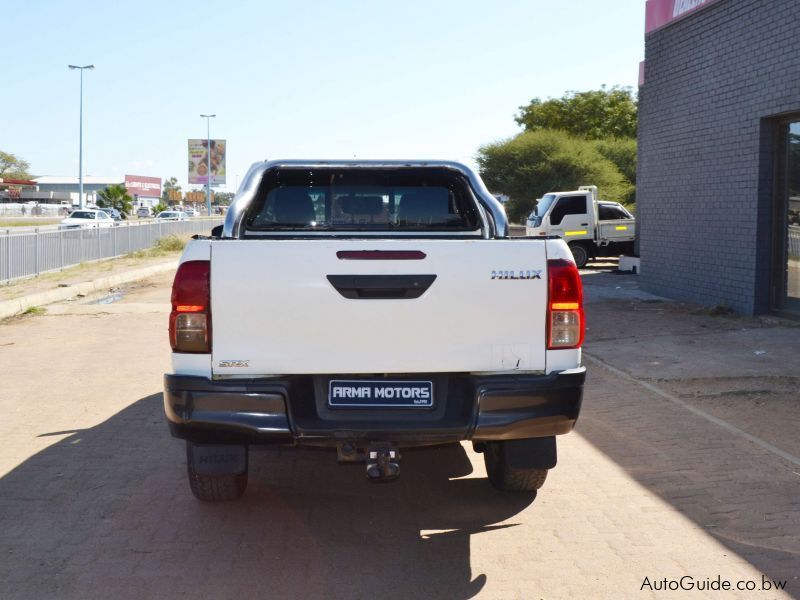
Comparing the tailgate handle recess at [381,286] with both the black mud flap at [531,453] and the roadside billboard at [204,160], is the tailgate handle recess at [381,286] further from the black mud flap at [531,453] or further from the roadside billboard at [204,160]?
the roadside billboard at [204,160]

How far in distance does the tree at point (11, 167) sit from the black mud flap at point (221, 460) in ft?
460

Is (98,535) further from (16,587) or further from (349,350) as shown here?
(349,350)

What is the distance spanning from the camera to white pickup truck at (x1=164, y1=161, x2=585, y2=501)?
4.46 metres

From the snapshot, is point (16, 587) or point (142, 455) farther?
point (142, 455)

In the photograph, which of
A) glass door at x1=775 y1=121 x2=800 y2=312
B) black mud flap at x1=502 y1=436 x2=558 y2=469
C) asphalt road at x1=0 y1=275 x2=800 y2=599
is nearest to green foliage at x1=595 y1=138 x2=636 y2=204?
glass door at x1=775 y1=121 x2=800 y2=312

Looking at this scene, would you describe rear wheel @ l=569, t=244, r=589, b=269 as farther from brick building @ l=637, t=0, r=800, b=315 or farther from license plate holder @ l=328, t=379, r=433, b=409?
license plate holder @ l=328, t=379, r=433, b=409

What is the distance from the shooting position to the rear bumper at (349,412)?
14.7ft

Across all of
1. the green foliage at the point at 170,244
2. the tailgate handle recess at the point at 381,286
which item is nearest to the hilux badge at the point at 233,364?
the tailgate handle recess at the point at 381,286

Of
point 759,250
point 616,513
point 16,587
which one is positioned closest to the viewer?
point 16,587

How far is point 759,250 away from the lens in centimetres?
1352

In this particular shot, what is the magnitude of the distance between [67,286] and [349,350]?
15985mm

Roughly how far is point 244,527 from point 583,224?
2128 centimetres

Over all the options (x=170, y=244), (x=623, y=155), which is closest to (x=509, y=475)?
(x=170, y=244)

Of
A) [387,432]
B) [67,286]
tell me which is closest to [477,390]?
[387,432]
